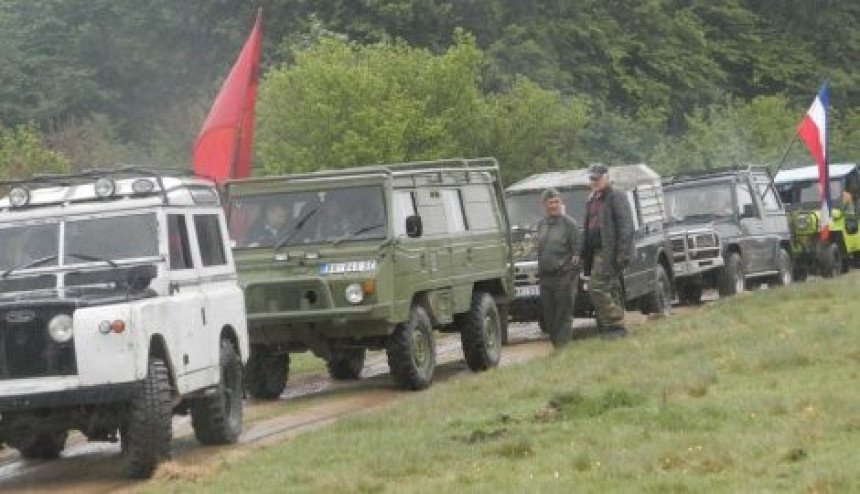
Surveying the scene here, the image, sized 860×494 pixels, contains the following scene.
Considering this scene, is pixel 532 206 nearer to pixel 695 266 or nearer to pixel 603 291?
pixel 603 291

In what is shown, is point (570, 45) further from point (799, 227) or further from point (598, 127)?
point (799, 227)

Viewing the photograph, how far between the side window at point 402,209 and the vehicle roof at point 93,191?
3472 mm

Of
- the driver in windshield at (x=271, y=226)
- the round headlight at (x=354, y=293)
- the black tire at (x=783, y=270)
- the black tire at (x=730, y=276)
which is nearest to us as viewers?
the round headlight at (x=354, y=293)

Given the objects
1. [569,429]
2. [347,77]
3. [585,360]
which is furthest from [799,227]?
[569,429]

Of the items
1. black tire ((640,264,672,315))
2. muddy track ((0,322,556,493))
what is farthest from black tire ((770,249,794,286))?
muddy track ((0,322,556,493))

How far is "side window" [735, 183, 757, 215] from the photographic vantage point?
82.7ft

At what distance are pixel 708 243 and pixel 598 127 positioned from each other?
961 inches

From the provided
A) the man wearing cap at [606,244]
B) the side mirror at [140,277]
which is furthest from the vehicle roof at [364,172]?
the side mirror at [140,277]

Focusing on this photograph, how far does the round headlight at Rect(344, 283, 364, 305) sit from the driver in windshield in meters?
1.17

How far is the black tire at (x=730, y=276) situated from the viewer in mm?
24625

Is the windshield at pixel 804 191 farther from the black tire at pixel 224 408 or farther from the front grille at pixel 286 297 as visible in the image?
the black tire at pixel 224 408

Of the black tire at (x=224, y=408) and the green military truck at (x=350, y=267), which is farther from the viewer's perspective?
the green military truck at (x=350, y=267)

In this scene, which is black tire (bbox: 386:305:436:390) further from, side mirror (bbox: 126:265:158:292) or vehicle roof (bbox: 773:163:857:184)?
vehicle roof (bbox: 773:163:857:184)

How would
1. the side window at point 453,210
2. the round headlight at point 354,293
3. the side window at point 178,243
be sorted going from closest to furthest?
1. the side window at point 178,243
2. the round headlight at point 354,293
3. the side window at point 453,210
